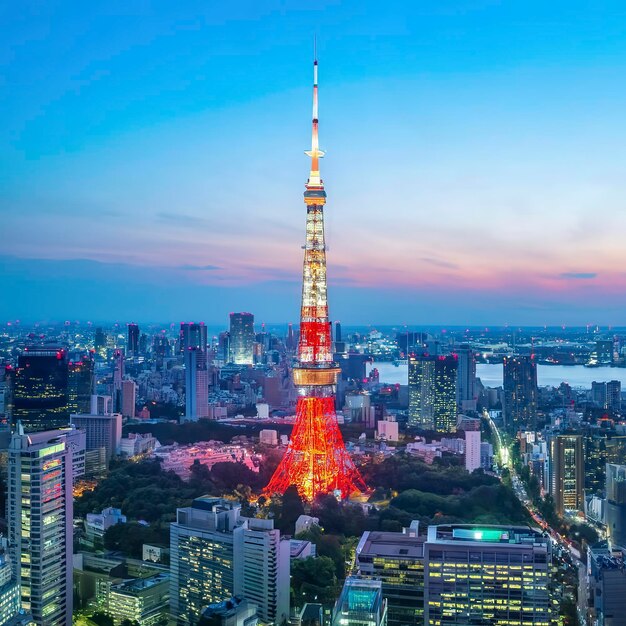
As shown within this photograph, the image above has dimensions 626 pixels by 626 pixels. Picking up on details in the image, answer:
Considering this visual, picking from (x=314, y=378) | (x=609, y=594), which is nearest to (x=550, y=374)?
(x=314, y=378)

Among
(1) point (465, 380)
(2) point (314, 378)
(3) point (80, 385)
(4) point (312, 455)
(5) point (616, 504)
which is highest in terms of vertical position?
(2) point (314, 378)

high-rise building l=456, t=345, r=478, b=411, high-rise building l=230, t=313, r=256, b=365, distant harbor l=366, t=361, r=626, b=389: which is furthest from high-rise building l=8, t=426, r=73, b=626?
high-rise building l=230, t=313, r=256, b=365

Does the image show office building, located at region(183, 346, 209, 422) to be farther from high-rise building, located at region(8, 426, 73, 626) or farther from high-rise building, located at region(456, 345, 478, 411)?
high-rise building, located at region(8, 426, 73, 626)

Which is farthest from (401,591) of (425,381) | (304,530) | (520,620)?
(425,381)

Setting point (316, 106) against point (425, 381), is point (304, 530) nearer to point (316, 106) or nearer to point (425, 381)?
point (316, 106)

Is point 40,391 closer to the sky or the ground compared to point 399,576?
closer to the sky

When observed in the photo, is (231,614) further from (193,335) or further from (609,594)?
(193,335)
